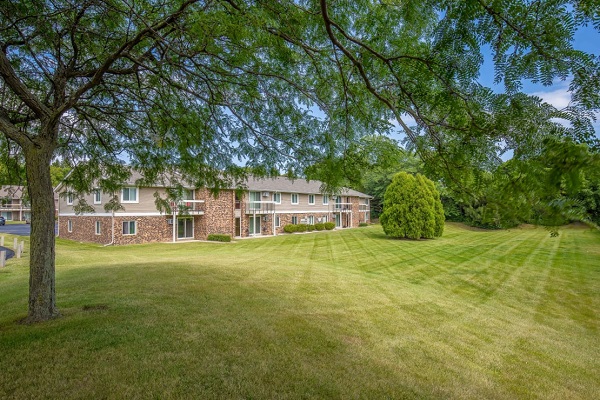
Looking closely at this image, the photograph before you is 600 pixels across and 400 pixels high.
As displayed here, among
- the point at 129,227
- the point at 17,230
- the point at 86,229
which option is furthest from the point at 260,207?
the point at 17,230

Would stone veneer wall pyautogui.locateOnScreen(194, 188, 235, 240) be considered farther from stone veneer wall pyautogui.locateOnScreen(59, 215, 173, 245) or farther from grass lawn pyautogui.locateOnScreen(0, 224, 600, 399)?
grass lawn pyautogui.locateOnScreen(0, 224, 600, 399)

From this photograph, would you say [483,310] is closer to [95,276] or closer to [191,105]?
[191,105]

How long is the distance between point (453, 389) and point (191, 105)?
641 cm

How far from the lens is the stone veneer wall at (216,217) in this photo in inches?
1044

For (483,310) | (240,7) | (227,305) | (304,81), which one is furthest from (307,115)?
(483,310)

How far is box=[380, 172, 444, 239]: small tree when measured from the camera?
23906mm

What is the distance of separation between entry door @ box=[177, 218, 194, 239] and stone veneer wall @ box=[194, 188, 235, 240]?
13.4 inches

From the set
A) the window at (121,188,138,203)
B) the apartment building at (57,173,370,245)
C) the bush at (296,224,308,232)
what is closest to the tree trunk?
the apartment building at (57,173,370,245)

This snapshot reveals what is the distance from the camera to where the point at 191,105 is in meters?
6.50

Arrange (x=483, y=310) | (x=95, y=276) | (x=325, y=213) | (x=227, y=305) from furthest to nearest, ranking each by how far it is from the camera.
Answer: (x=325, y=213) → (x=95, y=276) → (x=483, y=310) → (x=227, y=305)

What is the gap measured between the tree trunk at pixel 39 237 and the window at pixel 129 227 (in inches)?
767

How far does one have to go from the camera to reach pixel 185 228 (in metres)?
26.2

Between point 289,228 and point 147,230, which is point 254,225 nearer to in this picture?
point 289,228

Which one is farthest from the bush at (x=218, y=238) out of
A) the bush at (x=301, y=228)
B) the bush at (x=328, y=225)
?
the bush at (x=328, y=225)
